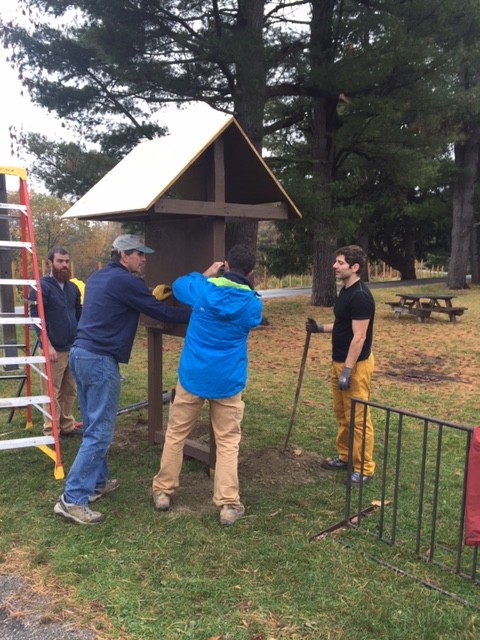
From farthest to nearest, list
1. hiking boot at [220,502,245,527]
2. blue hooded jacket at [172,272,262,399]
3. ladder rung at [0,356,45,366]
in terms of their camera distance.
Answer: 1. ladder rung at [0,356,45,366]
2. hiking boot at [220,502,245,527]
3. blue hooded jacket at [172,272,262,399]

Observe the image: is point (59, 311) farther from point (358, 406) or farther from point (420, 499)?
point (420, 499)

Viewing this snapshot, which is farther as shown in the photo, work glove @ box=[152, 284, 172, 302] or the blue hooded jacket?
work glove @ box=[152, 284, 172, 302]

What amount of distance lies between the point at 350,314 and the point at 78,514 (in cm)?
231

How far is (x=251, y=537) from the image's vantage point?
343 cm

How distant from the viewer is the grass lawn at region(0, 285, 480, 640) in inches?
104

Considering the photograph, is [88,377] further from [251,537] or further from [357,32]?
[357,32]

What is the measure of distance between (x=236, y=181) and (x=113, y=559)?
2974 mm

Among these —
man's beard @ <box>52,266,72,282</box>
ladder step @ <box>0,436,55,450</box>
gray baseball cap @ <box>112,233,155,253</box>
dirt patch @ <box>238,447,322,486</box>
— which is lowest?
dirt patch @ <box>238,447,322,486</box>

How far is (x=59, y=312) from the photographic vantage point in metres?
5.03

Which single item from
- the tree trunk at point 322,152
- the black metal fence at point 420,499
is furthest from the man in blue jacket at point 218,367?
the tree trunk at point 322,152

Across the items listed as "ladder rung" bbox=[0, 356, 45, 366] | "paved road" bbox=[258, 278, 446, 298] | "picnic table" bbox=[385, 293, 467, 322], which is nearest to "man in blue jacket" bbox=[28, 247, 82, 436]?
"ladder rung" bbox=[0, 356, 45, 366]

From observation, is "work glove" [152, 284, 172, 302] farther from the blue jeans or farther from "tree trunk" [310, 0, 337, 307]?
"tree trunk" [310, 0, 337, 307]

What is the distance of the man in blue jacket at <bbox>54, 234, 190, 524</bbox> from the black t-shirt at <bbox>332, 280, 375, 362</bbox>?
4.40ft

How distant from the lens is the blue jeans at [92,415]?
361cm
